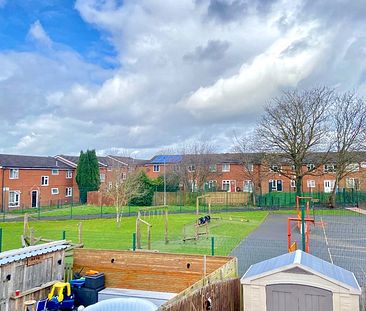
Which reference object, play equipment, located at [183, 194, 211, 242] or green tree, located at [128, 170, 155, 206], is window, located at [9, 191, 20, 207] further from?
play equipment, located at [183, 194, 211, 242]

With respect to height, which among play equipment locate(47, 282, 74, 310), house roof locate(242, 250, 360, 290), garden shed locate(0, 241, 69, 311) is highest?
house roof locate(242, 250, 360, 290)

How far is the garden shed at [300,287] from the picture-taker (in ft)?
16.4

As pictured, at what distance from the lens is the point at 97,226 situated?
22922 millimetres

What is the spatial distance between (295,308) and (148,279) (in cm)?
460

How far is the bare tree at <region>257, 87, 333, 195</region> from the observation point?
33188mm

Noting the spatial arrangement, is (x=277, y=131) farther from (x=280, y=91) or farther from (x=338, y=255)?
(x=338, y=255)

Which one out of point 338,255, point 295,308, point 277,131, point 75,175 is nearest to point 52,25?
point 295,308

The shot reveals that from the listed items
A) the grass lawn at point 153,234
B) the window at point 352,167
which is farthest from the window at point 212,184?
the grass lawn at point 153,234

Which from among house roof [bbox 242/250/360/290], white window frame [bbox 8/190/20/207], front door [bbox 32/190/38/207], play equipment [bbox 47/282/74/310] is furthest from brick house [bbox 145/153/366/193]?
house roof [bbox 242/250/360/290]

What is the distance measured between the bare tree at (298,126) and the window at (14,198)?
27.9m

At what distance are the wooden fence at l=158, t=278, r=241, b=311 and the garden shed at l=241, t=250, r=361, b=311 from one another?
0.56m

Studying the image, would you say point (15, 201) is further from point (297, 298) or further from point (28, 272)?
point (297, 298)

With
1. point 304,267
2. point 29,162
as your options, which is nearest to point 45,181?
point 29,162

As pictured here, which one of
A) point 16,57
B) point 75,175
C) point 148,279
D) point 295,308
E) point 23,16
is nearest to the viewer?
point 295,308
